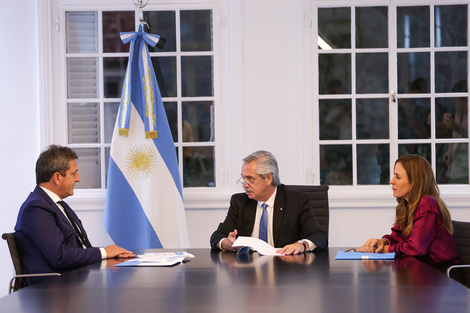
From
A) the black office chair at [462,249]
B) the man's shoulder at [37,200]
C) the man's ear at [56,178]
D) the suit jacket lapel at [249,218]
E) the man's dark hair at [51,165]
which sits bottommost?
the black office chair at [462,249]

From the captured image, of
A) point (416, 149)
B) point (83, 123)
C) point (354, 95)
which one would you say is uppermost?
point (354, 95)

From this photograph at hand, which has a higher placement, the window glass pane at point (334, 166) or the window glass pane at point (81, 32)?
the window glass pane at point (81, 32)

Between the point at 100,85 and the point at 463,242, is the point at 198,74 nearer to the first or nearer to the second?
the point at 100,85

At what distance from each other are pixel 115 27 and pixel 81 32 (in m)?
0.31

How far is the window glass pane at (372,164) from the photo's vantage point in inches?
220

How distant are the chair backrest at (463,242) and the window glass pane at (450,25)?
2.49m

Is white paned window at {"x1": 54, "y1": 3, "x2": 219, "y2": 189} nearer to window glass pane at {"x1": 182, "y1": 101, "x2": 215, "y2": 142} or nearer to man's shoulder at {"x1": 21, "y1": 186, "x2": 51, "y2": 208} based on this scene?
window glass pane at {"x1": 182, "y1": 101, "x2": 215, "y2": 142}

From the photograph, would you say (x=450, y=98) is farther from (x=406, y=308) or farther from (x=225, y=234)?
(x=406, y=308)

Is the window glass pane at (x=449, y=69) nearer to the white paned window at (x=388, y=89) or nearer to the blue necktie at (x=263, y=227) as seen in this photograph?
the white paned window at (x=388, y=89)

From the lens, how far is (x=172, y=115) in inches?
222

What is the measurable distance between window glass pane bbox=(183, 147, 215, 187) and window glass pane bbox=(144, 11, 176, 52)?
3.10 ft

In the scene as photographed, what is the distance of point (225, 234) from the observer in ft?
12.9

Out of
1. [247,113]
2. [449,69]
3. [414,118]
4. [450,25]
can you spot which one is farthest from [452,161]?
[247,113]

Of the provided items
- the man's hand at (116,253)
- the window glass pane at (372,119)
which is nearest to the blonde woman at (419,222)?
the man's hand at (116,253)
